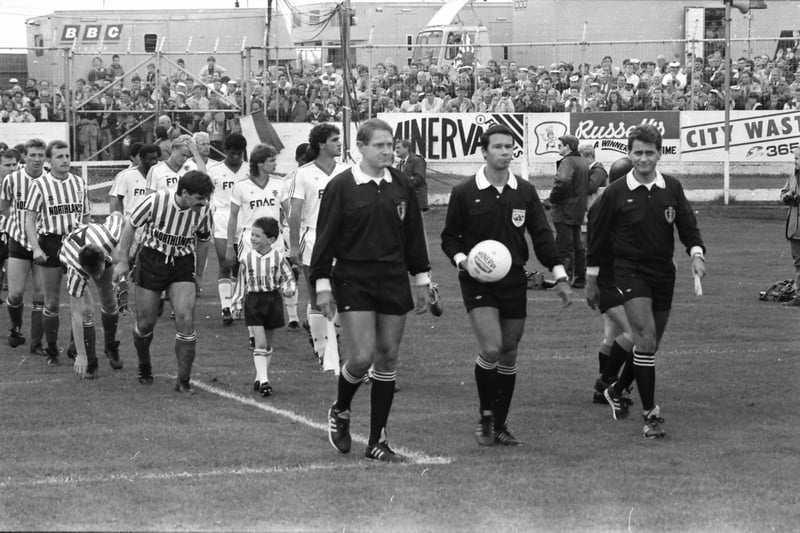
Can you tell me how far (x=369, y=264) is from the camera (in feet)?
25.3

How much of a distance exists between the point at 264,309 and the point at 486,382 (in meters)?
2.81

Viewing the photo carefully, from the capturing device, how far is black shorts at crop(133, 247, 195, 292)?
10.2 metres

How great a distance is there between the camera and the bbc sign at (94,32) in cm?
4059

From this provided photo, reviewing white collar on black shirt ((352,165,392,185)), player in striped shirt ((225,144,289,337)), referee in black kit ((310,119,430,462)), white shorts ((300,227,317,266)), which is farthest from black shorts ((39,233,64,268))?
white collar on black shirt ((352,165,392,185))

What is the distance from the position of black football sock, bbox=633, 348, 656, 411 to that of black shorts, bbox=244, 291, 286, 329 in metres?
3.24

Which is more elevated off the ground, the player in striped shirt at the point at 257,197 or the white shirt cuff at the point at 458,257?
the player in striped shirt at the point at 257,197

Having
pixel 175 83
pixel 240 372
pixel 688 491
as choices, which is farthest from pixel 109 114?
pixel 688 491

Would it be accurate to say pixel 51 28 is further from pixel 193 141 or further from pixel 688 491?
pixel 688 491

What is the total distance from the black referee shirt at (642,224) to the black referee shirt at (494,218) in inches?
23.1

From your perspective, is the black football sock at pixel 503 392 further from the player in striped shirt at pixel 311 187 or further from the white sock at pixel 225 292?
the white sock at pixel 225 292

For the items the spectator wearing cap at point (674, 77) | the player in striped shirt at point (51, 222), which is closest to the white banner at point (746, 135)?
the spectator wearing cap at point (674, 77)

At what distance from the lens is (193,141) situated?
15.0 m

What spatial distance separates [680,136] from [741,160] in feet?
4.55

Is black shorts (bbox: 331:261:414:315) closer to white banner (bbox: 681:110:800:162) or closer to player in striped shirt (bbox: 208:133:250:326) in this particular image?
player in striped shirt (bbox: 208:133:250:326)
